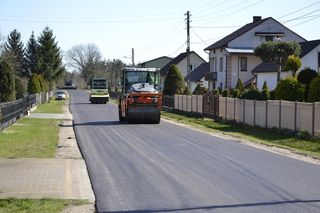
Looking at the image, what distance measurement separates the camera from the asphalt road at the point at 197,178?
9.69 m

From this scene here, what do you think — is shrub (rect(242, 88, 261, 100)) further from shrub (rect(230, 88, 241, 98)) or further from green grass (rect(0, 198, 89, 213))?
green grass (rect(0, 198, 89, 213))

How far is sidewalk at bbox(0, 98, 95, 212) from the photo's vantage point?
1041 centimetres

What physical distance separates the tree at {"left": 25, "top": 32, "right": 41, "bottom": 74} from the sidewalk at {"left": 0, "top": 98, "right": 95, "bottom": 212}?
83096mm

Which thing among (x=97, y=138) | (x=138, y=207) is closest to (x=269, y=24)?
(x=97, y=138)

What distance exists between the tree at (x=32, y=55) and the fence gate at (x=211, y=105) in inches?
2407

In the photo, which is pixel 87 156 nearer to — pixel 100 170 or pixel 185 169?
pixel 100 170

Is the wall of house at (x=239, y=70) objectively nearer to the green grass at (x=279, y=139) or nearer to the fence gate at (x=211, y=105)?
the fence gate at (x=211, y=105)

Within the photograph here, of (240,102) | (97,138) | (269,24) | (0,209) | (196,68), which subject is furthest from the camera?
(196,68)

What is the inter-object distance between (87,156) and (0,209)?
25.7 ft

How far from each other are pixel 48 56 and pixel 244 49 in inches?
1749

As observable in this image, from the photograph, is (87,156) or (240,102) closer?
(87,156)

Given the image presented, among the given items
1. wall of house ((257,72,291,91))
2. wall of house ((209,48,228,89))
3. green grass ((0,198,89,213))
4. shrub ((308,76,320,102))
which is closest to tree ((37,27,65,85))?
wall of house ((209,48,228,89))

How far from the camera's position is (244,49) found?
65.4 metres

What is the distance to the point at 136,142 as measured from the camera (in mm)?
21062
